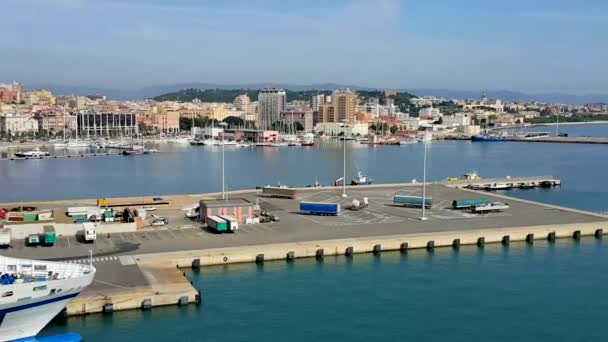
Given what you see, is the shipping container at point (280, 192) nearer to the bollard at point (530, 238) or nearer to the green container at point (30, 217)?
the green container at point (30, 217)

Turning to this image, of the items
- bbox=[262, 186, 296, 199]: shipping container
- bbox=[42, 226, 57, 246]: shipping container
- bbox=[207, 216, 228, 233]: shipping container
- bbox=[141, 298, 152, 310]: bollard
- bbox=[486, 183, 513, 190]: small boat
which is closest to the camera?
bbox=[141, 298, 152, 310]: bollard

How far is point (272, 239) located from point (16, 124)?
346 ft

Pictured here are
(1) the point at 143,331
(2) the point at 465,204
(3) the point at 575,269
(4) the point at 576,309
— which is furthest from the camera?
(2) the point at 465,204

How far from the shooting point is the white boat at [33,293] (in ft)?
43.6

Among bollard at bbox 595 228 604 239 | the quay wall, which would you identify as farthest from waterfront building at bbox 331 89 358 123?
the quay wall

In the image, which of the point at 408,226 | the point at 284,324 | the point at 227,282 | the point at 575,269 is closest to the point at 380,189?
the point at 408,226

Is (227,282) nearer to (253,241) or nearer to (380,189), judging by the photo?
(253,241)

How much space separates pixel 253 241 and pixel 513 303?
28.6 feet

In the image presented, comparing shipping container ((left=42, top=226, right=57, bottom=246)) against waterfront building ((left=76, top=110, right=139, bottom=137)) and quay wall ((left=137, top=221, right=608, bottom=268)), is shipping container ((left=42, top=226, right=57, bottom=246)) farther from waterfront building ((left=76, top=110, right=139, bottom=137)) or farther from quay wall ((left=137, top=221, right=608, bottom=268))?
waterfront building ((left=76, top=110, right=139, bottom=137))

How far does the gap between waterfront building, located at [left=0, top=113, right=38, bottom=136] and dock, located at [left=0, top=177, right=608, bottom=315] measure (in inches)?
3670

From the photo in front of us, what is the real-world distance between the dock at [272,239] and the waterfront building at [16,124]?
9322 cm

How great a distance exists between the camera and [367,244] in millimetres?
21781

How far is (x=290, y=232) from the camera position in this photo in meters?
23.3

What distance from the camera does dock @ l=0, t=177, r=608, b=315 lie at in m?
16.6
